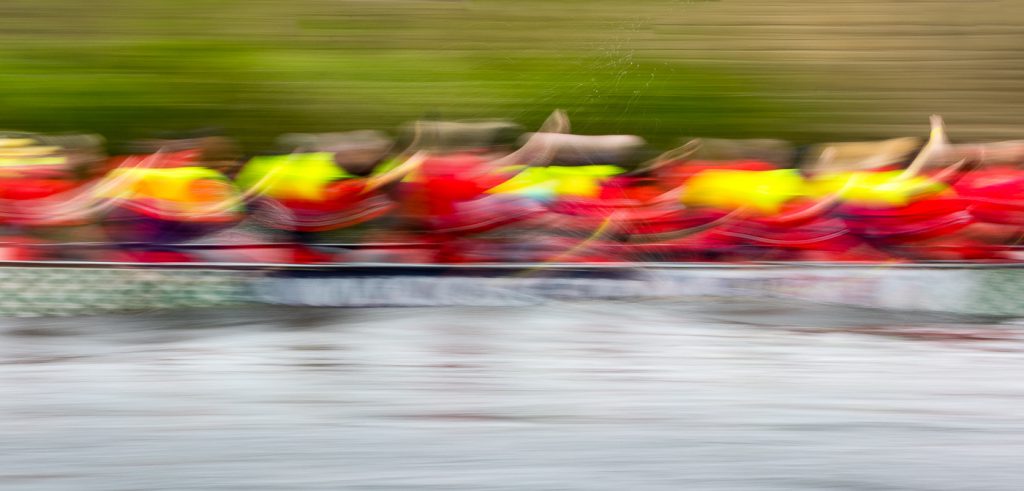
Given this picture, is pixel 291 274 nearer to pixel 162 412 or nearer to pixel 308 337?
pixel 308 337

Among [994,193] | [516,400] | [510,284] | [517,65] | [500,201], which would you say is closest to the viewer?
[516,400]

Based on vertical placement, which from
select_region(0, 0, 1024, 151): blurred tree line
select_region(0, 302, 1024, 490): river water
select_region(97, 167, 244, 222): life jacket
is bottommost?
select_region(0, 302, 1024, 490): river water

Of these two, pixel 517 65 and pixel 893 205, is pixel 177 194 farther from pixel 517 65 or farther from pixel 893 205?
pixel 893 205

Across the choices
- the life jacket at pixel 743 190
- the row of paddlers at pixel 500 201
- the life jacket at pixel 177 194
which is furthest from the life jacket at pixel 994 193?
the life jacket at pixel 177 194

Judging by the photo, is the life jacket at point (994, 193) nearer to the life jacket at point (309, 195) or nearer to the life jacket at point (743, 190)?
the life jacket at point (743, 190)

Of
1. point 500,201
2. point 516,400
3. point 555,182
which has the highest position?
point 555,182

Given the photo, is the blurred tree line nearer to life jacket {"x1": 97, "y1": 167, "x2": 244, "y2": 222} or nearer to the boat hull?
life jacket {"x1": 97, "y1": 167, "x2": 244, "y2": 222}

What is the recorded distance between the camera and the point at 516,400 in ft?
11.1

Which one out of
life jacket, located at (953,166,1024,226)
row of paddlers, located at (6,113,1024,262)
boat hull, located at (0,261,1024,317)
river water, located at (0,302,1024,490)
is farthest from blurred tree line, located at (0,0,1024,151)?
river water, located at (0,302,1024,490)

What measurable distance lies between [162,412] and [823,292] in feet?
8.50

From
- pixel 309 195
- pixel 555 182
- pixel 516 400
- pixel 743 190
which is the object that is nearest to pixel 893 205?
pixel 743 190

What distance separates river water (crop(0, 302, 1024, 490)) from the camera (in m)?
2.71

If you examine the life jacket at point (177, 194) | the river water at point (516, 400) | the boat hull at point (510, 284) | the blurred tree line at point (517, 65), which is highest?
the blurred tree line at point (517, 65)

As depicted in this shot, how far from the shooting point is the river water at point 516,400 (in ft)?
8.87
